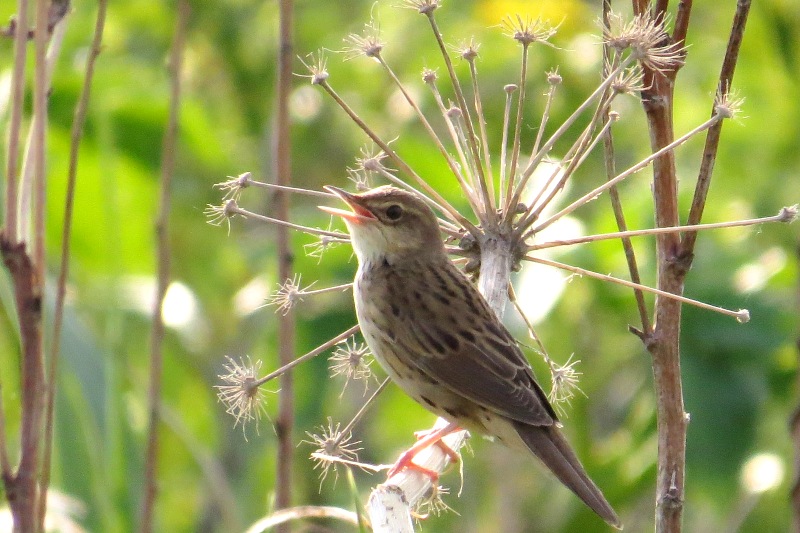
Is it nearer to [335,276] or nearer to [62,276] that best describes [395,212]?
[62,276]

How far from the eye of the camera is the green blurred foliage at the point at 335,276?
20.0 feet

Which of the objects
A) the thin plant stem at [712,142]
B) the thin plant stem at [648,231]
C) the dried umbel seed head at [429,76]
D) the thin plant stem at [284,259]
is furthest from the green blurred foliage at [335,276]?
the thin plant stem at [712,142]

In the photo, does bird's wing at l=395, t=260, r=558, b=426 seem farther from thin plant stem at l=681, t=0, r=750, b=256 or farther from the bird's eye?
thin plant stem at l=681, t=0, r=750, b=256

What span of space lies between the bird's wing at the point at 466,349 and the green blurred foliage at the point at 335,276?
1.28 metres

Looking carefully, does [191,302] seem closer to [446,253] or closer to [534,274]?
[534,274]

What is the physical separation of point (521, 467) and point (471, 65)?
5.33 m

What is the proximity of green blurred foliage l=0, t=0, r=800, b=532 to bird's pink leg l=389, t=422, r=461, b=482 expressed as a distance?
1236mm

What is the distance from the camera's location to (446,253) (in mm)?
4379

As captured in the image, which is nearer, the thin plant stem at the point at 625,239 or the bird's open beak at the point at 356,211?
the thin plant stem at the point at 625,239

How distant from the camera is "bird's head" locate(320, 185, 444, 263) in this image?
4422 millimetres

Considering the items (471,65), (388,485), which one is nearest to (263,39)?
(471,65)

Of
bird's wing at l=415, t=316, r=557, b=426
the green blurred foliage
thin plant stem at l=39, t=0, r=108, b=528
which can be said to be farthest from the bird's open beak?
the green blurred foliage

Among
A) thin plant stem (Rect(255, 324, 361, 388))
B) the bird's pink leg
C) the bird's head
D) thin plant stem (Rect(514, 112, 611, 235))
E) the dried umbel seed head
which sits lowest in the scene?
the bird's pink leg

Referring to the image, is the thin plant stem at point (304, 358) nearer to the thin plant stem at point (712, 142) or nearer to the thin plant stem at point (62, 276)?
the thin plant stem at point (62, 276)
